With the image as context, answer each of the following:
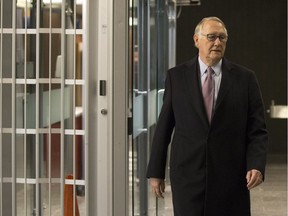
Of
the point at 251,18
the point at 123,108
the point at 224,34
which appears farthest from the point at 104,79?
the point at 251,18

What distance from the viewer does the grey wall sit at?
12594 mm

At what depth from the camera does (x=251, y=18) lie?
41.3 feet

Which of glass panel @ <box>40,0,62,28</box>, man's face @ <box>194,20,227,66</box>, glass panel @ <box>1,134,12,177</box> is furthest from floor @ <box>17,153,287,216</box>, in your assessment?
man's face @ <box>194,20,227,66</box>

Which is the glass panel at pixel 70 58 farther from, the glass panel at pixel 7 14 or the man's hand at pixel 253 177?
the man's hand at pixel 253 177

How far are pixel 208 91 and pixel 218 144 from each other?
297 mm

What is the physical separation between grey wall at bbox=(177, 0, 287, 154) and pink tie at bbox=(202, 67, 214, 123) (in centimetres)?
883

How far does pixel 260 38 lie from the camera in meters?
12.7

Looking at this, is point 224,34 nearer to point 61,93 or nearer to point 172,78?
point 172,78

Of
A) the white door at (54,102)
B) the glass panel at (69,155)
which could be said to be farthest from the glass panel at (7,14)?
the glass panel at (69,155)

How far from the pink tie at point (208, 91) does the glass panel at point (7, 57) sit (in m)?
1.55

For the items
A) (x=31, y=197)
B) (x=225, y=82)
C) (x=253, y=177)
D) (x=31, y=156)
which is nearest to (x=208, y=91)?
(x=225, y=82)

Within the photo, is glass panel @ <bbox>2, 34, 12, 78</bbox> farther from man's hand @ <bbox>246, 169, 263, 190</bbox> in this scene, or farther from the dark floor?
the dark floor

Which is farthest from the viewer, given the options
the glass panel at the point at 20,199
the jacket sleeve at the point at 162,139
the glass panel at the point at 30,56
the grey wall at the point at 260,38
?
the grey wall at the point at 260,38

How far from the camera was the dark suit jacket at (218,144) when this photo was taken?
3820mm
